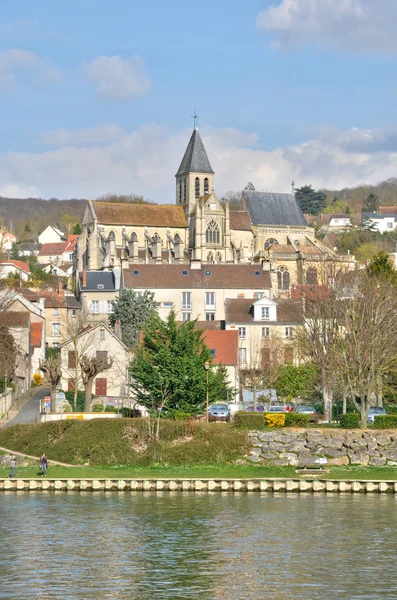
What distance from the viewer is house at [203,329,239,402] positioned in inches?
2842

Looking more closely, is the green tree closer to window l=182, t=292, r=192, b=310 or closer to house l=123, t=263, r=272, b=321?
house l=123, t=263, r=272, b=321

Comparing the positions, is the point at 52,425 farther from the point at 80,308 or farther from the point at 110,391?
the point at 80,308

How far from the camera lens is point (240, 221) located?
442 ft

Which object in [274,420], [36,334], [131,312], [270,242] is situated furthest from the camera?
[270,242]

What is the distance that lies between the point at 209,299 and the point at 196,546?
5844cm

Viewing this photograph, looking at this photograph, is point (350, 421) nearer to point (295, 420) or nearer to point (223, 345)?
point (295, 420)

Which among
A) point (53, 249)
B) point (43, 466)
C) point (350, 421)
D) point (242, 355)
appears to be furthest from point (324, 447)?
point (53, 249)

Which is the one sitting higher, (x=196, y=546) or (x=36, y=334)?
(x=36, y=334)

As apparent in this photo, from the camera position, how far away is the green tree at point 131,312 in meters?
84.1

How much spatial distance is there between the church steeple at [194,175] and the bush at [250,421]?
305 ft

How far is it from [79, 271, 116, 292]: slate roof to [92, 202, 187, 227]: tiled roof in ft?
106

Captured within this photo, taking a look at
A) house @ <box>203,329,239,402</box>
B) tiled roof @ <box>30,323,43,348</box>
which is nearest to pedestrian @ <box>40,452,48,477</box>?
house @ <box>203,329,239,402</box>

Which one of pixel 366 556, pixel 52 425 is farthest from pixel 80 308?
pixel 366 556

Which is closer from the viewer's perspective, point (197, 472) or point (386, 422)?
point (197, 472)
